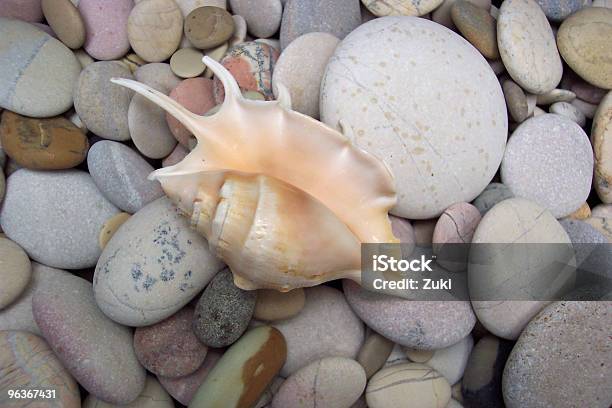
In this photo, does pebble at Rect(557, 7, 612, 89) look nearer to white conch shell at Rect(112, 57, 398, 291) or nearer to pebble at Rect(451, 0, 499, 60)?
pebble at Rect(451, 0, 499, 60)

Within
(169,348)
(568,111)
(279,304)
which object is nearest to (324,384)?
(279,304)

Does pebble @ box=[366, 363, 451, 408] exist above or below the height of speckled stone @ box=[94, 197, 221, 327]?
below

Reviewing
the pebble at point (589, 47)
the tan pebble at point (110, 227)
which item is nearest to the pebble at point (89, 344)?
the tan pebble at point (110, 227)

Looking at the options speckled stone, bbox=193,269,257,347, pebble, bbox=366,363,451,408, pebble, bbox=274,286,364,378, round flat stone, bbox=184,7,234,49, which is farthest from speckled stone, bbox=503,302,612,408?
round flat stone, bbox=184,7,234,49

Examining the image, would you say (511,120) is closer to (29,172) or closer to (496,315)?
(496,315)

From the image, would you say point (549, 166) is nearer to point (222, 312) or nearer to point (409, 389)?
point (409, 389)

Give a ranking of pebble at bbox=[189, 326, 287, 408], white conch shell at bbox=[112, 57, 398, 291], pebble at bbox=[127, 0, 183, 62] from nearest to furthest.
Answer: white conch shell at bbox=[112, 57, 398, 291], pebble at bbox=[189, 326, 287, 408], pebble at bbox=[127, 0, 183, 62]

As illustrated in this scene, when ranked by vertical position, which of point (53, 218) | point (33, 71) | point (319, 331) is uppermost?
point (33, 71)
